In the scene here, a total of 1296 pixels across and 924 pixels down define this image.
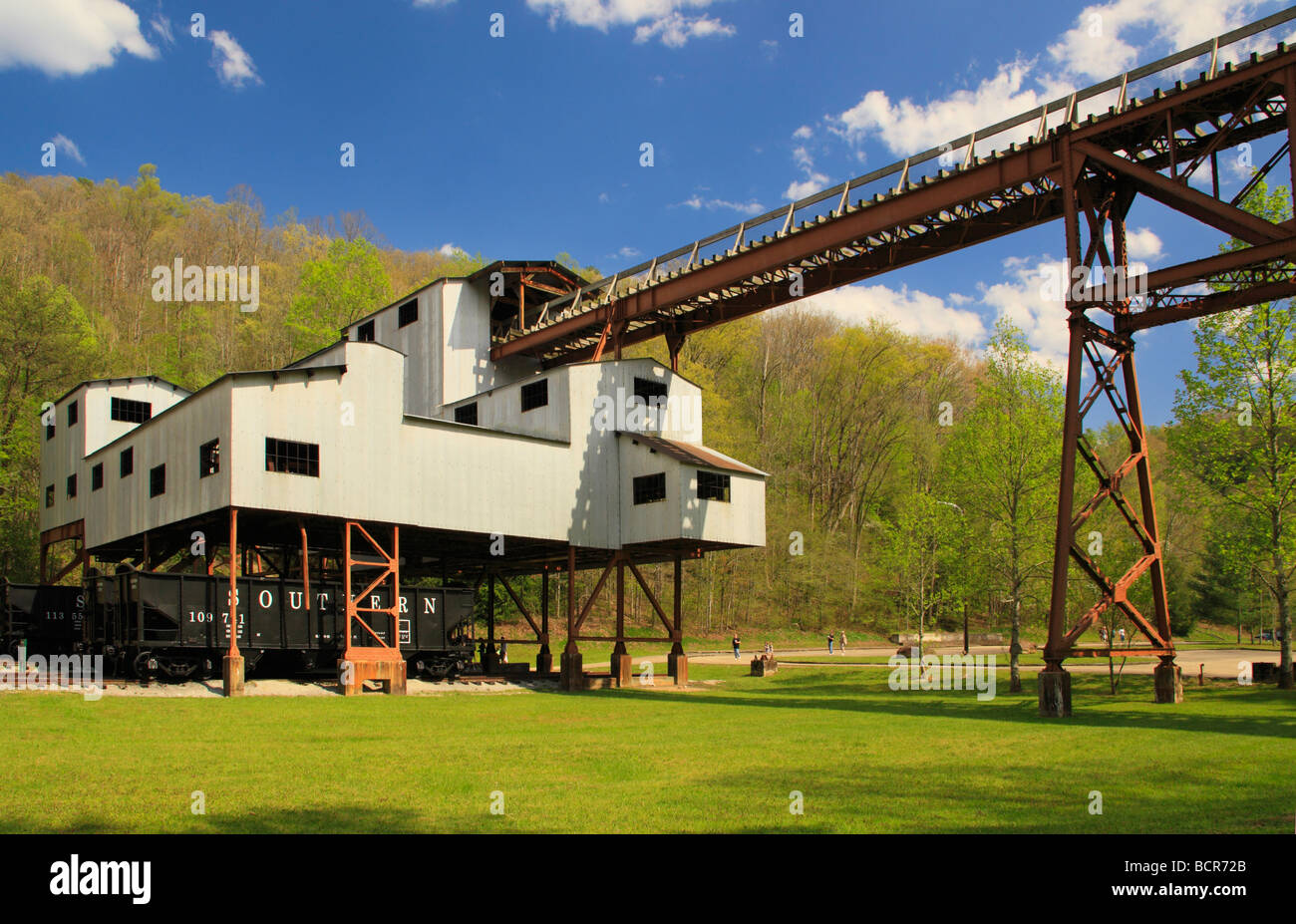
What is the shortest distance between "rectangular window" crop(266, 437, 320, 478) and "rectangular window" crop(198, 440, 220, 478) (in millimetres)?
1632

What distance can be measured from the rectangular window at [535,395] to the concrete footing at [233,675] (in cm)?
1414

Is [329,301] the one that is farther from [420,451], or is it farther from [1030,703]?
[1030,703]

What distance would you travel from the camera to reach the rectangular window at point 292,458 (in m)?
27.5

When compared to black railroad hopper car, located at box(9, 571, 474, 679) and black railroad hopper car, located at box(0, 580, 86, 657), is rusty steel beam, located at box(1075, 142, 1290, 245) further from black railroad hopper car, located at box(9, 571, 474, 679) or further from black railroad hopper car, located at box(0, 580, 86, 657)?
black railroad hopper car, located at box(0, 580, 86, 657)

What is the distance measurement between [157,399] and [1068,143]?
37.2m

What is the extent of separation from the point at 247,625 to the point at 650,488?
14.0m

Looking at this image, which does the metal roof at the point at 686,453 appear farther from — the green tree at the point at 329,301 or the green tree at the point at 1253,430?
the green tree at the point at 329,301

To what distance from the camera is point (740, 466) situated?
3650cm

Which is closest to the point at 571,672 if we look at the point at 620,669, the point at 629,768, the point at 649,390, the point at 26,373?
the point at 620,669

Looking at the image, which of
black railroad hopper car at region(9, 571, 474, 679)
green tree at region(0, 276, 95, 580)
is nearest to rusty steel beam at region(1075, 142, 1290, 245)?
black railroad hopper car at region(9, 571, 474, 679)

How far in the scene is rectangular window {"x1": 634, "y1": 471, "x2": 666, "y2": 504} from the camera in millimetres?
35031

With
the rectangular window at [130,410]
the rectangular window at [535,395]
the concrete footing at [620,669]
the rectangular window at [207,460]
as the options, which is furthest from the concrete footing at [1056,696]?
the rectangular window at [130,410]
